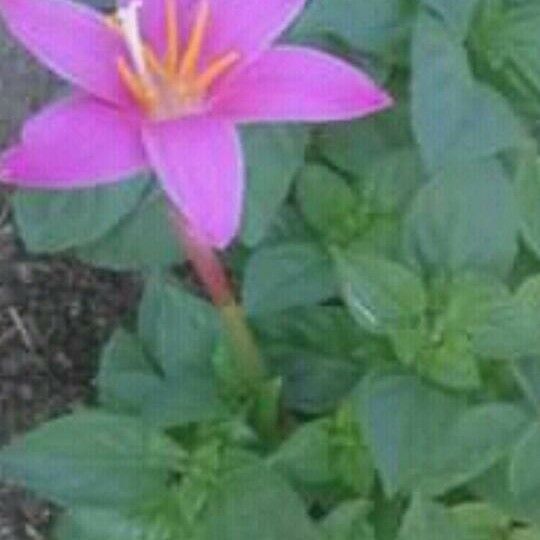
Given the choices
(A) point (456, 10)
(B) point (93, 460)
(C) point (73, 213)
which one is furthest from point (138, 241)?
(A) point (456, 10)

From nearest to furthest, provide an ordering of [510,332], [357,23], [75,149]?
[75,149] → [510,332] → [357,23]

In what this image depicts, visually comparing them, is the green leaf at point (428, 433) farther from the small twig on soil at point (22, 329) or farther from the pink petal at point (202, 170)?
the small twig on soil at point (22, 329)

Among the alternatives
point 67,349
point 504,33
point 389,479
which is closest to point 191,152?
point 389,479

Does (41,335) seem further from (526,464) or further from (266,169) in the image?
(526,464)

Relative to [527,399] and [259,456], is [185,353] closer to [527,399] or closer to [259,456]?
[259,456]

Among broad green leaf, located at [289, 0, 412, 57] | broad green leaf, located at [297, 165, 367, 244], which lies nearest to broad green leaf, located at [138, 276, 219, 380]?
broad green leaf, located at [297, 165, 367, 244]

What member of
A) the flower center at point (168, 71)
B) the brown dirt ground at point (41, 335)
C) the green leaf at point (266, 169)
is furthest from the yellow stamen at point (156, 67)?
the brown dirt ground at point (41, 335)
